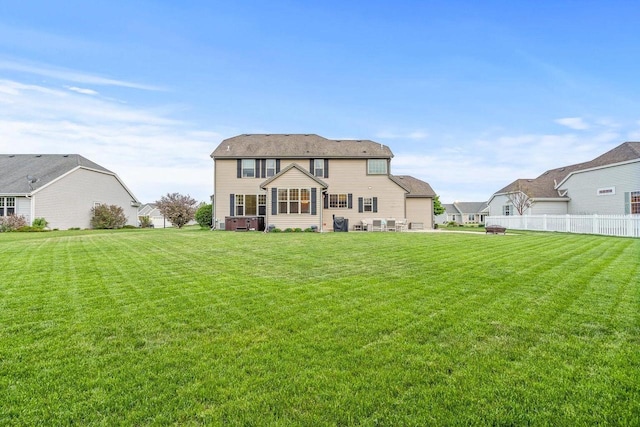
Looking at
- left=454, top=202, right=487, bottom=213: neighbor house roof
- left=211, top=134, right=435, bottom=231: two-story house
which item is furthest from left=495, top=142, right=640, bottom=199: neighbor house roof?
left=454, top=202, right=487, bottom=213: neighbor house roof

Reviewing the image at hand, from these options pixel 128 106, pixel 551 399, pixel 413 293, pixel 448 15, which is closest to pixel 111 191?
pixel 128 106

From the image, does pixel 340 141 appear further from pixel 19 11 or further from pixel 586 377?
pixel 586 377

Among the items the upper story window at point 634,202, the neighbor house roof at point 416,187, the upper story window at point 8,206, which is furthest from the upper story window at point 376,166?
the upper story window at point 8,206

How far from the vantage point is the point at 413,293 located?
4977 mm

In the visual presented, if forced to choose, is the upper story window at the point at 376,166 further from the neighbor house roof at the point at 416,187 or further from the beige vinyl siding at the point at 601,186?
the beige vinyl siding at the point at 601,186

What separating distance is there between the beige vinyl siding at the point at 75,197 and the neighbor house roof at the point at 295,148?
1433cm

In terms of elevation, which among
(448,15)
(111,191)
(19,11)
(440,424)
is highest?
(448,15)

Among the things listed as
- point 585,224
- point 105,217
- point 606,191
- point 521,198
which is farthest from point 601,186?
point 105,217

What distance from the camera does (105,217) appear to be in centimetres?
2883

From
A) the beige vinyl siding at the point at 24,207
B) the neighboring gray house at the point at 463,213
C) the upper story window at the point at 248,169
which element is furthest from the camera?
the neighboring gray house at the point at 463,213

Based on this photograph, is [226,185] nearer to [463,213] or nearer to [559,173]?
[559,173]

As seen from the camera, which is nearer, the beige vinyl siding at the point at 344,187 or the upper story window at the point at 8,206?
the beige vinyl siding at the point at 344,187

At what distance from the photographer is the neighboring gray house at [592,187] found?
22594 mm

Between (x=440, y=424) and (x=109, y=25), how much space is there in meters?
18.9
